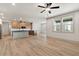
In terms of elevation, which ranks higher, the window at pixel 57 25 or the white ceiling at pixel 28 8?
the white ceiling at pixel 28 8

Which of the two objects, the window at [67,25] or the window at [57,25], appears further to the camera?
the window at [57,25]

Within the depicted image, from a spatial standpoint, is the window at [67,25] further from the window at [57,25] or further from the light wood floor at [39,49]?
the light wood floor at [39,49]

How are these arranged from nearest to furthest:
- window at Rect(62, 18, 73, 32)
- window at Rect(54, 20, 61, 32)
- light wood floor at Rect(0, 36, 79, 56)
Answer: light wood floor at Rect(0, 36, 79, 56) < window at Rect(62, 18, 73, 32) < window at Rect(54, 20, 61, 32)

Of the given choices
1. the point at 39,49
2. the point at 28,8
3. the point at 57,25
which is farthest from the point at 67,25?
the point at 39,49

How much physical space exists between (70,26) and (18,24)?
21.0 ft

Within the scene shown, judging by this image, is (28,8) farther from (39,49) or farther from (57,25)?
(57,25)

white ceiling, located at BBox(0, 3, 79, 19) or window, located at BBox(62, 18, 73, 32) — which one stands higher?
white ceiling, located at BBox(0, 3, 79, 19)

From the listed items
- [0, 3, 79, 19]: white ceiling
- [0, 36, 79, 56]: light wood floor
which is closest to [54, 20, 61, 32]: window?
[0, 3, 79, 19]: white ceiling

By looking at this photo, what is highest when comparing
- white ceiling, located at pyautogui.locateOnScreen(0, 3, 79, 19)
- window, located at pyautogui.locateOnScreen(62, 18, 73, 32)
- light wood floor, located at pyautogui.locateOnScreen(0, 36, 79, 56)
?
white ceiling, located at pyautogui.locateOnScreen(0, 3, 79, 19)

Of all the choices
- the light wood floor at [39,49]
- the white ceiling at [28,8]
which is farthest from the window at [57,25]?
the light wood floor at [39,49]

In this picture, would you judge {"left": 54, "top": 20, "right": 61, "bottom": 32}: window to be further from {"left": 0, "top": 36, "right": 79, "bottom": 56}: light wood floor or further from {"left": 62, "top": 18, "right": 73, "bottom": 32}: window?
{"left": 0, "top": 36, "right": 79, "bottom": 56}: light wood floor

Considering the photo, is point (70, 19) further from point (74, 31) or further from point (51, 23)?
point (51, 23)

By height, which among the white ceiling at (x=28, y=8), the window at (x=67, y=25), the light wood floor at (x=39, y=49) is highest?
the white ceiling at (x=28, y=8)

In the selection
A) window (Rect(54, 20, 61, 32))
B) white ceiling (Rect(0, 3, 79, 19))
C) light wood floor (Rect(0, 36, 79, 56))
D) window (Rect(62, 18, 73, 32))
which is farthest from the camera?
window (Rect(54, 20, 61, 32))
